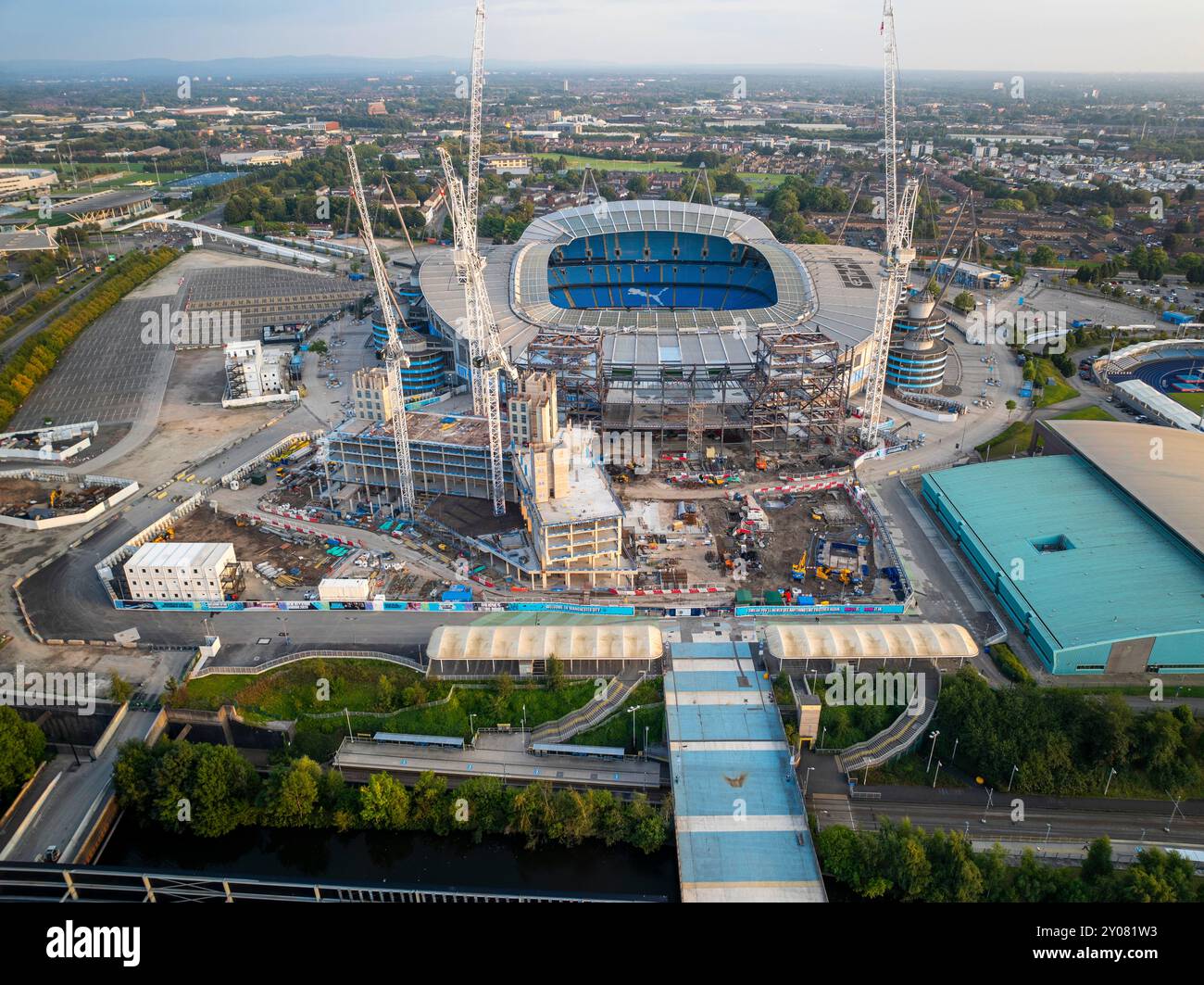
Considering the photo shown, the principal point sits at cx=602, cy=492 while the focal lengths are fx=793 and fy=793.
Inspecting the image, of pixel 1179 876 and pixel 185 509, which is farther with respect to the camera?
pixel 185 509

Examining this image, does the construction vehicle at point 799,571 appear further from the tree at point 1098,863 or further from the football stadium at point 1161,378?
the football stadium at point 1161,378

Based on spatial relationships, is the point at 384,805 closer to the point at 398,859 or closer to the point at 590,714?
the point at 398,859

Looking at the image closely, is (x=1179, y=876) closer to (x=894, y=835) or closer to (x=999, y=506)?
(x=894, y=835)

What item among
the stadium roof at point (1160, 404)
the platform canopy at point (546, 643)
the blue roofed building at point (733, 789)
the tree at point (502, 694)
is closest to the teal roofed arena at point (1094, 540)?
the stadium roof at point (1160, 404)

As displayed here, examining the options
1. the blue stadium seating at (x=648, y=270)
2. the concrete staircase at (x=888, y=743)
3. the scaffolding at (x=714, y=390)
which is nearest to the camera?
the concrete staircase at (x=888, y=743)

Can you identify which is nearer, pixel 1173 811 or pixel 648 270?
pixel 1173 811

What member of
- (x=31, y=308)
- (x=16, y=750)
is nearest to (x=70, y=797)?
(x=16, y=750)

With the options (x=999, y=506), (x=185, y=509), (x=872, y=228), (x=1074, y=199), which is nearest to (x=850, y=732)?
(x=999, y=506)
